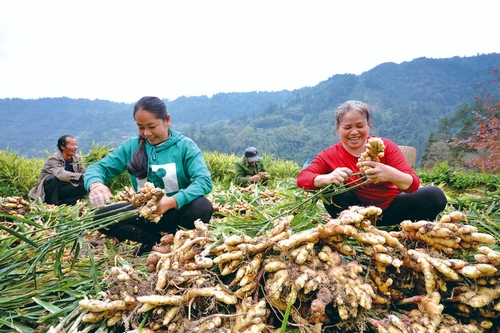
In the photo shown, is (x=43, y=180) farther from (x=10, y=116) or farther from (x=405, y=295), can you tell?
(x=10, y=116)

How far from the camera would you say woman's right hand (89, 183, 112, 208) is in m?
1.97

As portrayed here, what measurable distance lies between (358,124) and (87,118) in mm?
97955

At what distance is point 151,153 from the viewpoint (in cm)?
237

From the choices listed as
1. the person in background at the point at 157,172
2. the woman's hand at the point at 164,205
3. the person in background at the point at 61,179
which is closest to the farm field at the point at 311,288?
the woman's hand at the point at 164,205

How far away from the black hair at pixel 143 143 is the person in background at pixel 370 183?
1.20 metres

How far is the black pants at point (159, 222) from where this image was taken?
2.17m

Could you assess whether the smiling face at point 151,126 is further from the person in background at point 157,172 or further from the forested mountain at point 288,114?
the forested mountain at point 288,114

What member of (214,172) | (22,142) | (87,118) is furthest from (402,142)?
(87,118)

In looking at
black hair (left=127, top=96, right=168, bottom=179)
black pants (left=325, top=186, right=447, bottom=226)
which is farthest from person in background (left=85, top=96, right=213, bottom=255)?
black pants (left=325, top=186, right=447, bottom=226)

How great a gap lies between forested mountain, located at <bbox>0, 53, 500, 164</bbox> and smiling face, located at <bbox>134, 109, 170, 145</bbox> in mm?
43394

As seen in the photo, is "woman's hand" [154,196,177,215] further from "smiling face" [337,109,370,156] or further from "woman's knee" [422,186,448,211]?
"woman's knee" [422,186,448,211]

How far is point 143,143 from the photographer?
2.40 metres

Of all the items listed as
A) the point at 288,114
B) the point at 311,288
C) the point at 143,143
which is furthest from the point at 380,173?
the point at 288,114

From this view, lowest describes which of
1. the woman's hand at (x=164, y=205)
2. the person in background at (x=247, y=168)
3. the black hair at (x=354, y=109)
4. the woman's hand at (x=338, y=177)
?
the person in background at (x=247, y=168)
